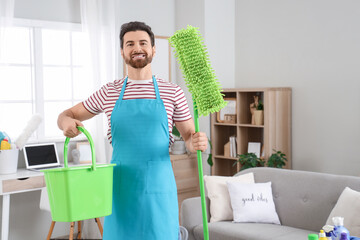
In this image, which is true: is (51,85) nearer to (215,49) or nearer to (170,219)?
(215,49)

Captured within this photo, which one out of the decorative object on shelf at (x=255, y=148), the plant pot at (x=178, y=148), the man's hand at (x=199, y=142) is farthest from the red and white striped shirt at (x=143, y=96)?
the plant pot at (x=178, y=148)

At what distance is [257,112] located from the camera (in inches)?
180

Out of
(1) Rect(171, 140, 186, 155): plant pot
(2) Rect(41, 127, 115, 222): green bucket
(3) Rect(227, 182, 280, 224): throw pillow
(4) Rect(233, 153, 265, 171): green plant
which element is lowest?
(3) Rect(227, 182, 280, 224): throw pillow

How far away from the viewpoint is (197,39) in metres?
1.56

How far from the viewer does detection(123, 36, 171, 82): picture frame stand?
5164mm

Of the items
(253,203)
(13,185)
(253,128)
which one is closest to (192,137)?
(253,203)

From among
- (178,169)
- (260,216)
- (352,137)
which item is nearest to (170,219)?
(260,216)

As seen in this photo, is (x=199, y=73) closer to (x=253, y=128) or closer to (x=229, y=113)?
(x=229, y=113)

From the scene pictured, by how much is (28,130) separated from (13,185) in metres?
0.48

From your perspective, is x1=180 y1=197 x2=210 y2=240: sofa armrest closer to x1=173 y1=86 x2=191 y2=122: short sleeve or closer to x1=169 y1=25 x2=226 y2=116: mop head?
x1=173 y1=86 x2=191 y2=122: short sleeve

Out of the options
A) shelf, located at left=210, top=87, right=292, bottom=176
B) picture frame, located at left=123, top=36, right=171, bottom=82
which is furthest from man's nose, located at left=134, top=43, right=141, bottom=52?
picture frame, located at left=123, top=36, right=171, bottom=82

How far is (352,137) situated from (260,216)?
1276 millimetres

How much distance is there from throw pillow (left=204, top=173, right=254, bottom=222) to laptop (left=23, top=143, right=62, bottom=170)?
1.49 m

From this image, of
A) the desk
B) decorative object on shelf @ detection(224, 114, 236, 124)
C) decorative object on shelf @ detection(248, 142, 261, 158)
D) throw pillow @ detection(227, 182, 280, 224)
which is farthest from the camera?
decorative object on shelf @ detection(224, 114, 236, 124)
